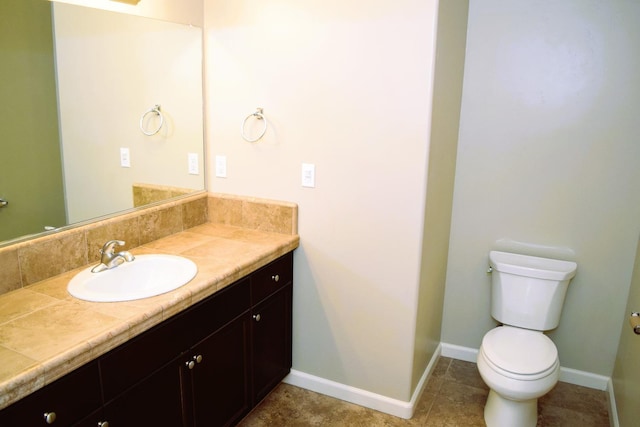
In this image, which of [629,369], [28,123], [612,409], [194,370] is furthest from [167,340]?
[612,409]

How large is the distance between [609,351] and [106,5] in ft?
10.2

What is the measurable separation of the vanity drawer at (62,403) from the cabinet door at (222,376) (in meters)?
0.43

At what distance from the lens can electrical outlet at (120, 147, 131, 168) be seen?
2174 millimetres

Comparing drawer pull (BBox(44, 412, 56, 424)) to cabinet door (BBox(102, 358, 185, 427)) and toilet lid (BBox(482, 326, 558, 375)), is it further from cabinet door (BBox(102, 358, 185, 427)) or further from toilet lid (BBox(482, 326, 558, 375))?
toilet lid (BBox(482, 326, 558, 375))

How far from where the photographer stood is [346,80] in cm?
219

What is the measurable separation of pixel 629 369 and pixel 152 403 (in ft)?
7.09

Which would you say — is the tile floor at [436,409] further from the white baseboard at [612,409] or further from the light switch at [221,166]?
the light switch at [221,166]

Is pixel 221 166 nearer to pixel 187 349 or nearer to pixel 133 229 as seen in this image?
pixel 133 229


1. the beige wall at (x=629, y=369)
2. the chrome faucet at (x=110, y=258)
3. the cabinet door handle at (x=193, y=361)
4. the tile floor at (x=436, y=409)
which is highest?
the chrome faucet at (x=110, y=258)

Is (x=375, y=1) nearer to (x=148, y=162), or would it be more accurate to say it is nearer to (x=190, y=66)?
(x=190, y=66)

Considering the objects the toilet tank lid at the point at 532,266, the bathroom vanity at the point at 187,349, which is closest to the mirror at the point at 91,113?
the bathroom vanity at the point at 187,349

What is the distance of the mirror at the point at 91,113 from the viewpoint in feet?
5.54

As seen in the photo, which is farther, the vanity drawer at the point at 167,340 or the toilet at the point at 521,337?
the toilet at the point at 521,337

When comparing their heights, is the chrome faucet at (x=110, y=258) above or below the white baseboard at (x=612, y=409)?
above
